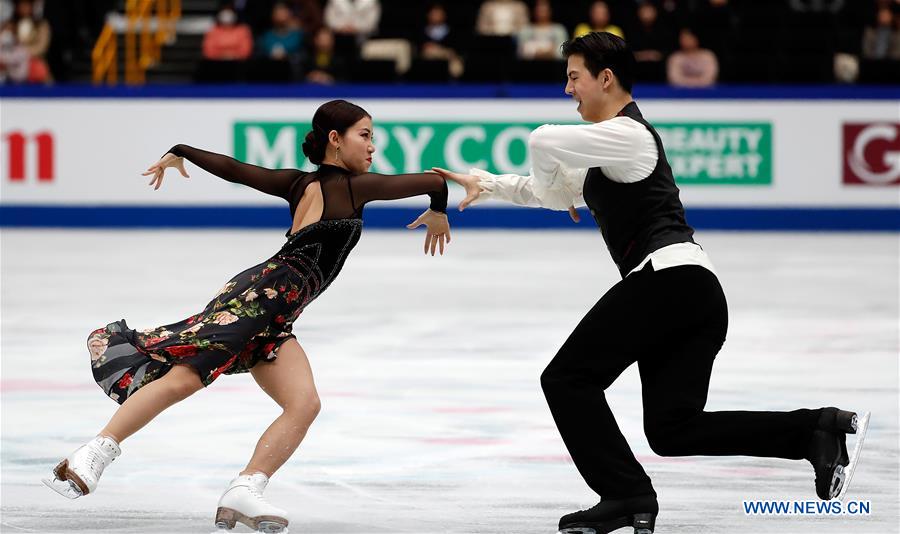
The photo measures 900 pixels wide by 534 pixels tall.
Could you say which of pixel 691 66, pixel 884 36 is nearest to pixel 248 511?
pixel 691 66

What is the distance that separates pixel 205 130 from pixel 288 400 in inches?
440

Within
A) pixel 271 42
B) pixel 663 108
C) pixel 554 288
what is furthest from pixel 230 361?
pixel 271 42

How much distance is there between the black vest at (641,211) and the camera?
4.20 metres

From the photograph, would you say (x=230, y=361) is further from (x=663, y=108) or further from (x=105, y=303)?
(x=663, y=108)

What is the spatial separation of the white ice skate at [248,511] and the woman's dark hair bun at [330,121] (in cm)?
100

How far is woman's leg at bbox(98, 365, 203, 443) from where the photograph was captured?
427 cm

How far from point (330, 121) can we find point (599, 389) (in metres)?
1.11

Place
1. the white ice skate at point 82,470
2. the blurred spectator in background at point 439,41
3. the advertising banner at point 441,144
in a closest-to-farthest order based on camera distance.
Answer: the white ice skate at point 82,470 < the advertising banner at point 441,144 < the blurred spectator in background at point 439,41

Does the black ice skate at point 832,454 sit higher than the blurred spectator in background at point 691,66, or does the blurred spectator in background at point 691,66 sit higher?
→ the black ice skate at point 832,454

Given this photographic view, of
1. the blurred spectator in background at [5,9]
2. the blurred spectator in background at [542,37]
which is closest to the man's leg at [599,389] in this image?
the blurred spectator in background at [542,37]

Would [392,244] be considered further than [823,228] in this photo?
No

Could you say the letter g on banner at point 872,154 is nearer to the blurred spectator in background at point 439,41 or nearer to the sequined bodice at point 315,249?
the blurred spectator in background at point 439,41

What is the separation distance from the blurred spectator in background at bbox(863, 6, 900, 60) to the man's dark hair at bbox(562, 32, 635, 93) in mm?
11932

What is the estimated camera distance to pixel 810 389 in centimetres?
671
